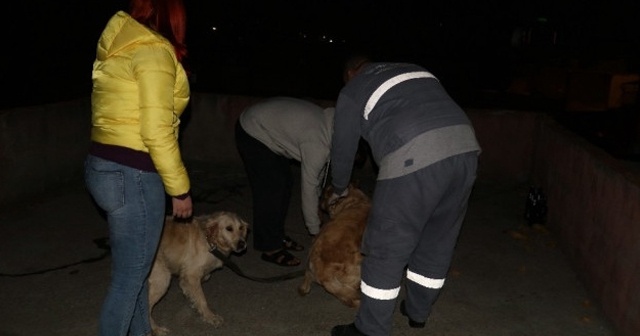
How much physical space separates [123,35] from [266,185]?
2.40m

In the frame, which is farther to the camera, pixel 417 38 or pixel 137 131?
pixel 417 38

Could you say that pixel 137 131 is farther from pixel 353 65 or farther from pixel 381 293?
pixel 353 65

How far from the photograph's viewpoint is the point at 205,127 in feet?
28.8

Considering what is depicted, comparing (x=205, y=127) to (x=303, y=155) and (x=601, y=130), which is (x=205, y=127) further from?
(x=601, y=130)

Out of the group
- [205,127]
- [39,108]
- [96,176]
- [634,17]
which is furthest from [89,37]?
[634,17]

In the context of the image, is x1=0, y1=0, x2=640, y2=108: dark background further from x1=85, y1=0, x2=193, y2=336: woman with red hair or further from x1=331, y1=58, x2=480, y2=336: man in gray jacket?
x1=85, y1=0, x2=193, y2=336: woman with red hair

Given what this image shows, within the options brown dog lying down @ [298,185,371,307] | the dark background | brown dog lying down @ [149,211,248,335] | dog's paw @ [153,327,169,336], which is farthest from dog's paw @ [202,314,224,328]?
the dark background

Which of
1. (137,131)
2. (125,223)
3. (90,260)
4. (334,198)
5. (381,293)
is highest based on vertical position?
(137,131)

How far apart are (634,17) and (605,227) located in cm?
1866

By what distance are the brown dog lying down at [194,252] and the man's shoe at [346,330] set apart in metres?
0.89

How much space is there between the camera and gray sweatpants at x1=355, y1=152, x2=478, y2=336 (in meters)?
3.00

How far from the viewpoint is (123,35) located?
7.93ft

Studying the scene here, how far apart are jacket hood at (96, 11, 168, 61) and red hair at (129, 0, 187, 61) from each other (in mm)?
58

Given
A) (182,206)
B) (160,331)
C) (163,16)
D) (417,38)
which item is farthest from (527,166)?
(417,38)
